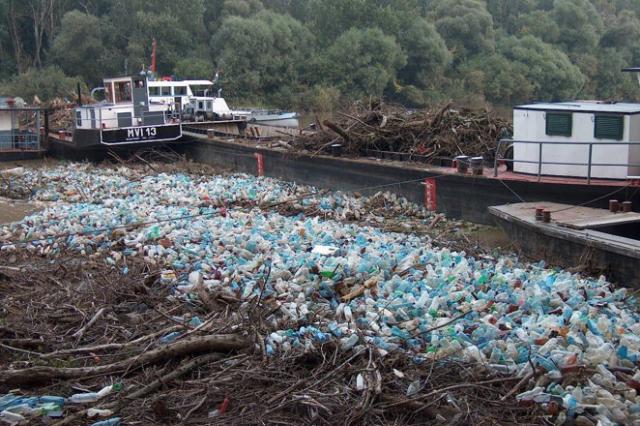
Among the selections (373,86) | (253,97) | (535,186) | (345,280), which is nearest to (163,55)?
(253,97)

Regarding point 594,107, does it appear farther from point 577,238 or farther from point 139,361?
point 139,361

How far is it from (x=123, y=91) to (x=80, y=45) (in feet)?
72.4

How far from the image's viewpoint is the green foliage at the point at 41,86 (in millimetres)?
43969

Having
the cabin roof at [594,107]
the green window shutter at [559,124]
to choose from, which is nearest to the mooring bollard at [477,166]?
the cabin roof at [594,107]

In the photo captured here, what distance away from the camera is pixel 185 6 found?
48.0 meters

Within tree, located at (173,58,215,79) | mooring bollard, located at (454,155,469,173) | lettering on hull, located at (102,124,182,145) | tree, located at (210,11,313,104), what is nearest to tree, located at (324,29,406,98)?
tree, located at (210,11,313,104)

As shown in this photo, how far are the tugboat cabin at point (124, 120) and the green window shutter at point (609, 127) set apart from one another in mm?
15413

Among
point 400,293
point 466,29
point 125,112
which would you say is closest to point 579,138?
point 400,293

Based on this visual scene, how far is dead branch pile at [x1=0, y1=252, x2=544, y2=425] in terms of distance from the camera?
616cm

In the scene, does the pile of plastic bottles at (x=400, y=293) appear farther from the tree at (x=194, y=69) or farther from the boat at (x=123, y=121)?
the tree at (x=194, y=69)

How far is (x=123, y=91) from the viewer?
87.7 ft

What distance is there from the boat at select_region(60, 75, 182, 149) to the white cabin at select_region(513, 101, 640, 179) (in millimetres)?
13757

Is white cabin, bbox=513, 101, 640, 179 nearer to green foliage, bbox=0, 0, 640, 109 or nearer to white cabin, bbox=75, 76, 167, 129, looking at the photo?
white cabin, bbox=75, 76, 167, 129

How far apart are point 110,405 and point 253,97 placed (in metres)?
40.2
